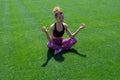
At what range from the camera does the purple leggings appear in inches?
313

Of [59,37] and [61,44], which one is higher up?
[59,37]

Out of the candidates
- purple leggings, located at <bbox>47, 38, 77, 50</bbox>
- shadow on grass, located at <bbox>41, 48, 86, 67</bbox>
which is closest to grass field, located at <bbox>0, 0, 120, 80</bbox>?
shadow on grass, located at <bbox>41, 48, 86, 67</bbox>

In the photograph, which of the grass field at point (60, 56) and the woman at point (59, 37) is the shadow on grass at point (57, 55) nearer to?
the grass field at point (60, 56)

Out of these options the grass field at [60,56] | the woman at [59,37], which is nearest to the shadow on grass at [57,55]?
the grass field at [60,56]

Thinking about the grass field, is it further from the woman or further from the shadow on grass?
the woman

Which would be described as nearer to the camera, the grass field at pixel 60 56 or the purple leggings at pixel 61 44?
the grass field at pixel 60 56

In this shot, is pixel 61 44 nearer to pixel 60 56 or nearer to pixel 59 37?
pixel 59 37

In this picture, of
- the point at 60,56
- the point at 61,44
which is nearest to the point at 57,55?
the point at 60,56

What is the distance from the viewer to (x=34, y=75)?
6379mm

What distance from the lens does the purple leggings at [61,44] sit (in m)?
7.96

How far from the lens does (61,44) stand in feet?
26.8

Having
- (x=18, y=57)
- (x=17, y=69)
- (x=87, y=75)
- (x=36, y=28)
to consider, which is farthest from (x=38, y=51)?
(x=36, y=28)

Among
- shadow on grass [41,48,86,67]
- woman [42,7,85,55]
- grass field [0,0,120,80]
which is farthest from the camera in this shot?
woman [42,7,85,55]

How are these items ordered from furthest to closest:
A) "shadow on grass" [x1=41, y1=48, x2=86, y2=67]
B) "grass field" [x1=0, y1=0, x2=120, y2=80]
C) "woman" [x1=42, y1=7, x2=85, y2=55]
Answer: "woman" [x1=42, y1=7, x2=85, y2=55]
"shadow on grass" [x1=41, y1=48, x2=86, y2=67]
"grass field" [x1=0, y1=0, x2=120, y2=80]
